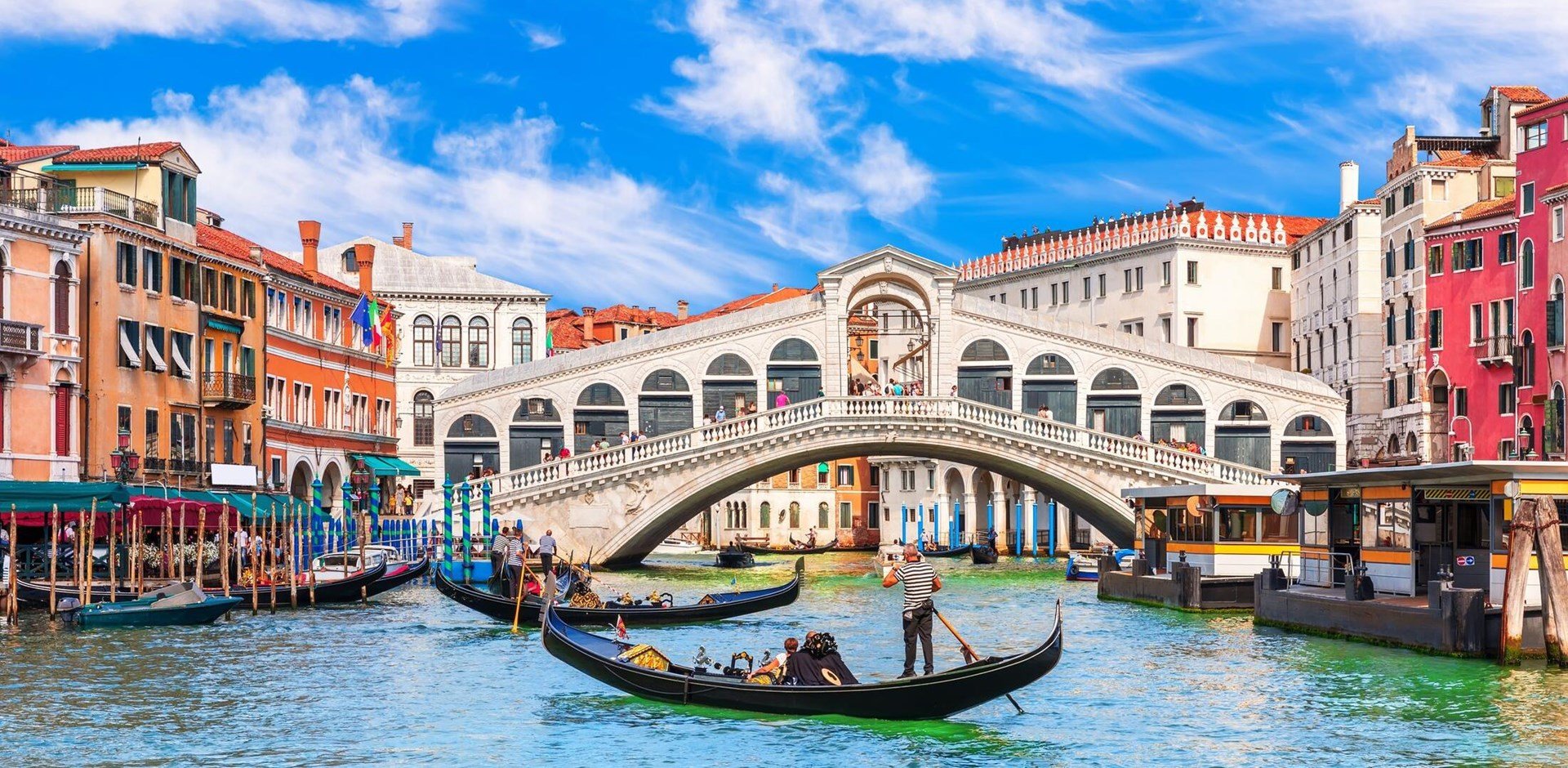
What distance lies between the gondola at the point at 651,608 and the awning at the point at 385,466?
1735 centimetres

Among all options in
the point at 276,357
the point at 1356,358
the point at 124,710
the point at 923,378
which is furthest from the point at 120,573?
the point at 1356,358

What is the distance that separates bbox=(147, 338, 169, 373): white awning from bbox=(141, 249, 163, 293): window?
91 cm

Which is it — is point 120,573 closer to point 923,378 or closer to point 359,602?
point 359,602

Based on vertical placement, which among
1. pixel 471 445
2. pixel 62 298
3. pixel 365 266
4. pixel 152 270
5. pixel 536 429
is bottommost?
pixel 471 445

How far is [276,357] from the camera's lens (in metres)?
38.2

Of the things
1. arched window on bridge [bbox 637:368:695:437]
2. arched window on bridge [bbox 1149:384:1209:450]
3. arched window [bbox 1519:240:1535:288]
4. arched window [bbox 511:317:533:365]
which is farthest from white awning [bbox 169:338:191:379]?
arched window [bbox 1519:240:1535:288]

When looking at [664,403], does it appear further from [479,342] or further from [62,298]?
[62,298]

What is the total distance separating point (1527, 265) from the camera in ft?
125

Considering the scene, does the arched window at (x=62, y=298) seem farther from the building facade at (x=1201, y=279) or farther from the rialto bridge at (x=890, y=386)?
the building facade at (x=1201, y=279)

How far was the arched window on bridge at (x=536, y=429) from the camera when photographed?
42094 millimetres

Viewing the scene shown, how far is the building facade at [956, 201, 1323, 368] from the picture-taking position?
186 feet

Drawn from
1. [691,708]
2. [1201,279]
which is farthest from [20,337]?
[1201,279]

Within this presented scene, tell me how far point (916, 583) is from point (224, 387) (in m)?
20.5

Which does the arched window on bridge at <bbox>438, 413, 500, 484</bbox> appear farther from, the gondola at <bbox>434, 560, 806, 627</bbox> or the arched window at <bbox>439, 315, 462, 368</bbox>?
the gondola at <bbox>434, 560, 806, 627</bbox>
